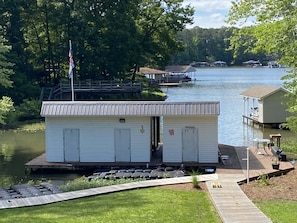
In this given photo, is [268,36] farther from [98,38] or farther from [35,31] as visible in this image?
[35,31]

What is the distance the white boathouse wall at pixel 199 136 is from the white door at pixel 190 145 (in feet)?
0.43

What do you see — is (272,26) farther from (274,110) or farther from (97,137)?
(274,110)

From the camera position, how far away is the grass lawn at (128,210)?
34.0 feet

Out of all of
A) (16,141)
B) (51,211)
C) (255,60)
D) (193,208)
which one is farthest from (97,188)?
(255,60)

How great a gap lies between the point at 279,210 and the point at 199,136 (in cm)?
921

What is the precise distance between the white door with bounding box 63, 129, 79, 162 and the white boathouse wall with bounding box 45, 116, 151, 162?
0.14 m

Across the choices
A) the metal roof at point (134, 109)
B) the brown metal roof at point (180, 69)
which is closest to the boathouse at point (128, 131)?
the metal roof at point (134, 109)

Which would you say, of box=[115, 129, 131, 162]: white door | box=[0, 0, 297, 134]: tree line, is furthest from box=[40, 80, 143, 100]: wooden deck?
box=[115, 129, 131, 162]: white door

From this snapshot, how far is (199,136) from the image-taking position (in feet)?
66.0

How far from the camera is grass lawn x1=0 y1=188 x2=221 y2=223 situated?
10375 mm

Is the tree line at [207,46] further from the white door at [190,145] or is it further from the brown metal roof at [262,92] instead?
the white door at [190,145]

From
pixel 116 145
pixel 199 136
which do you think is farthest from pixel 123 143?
pixel 199 136

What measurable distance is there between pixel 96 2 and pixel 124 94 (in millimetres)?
10006

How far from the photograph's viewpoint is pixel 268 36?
51.3 feet
